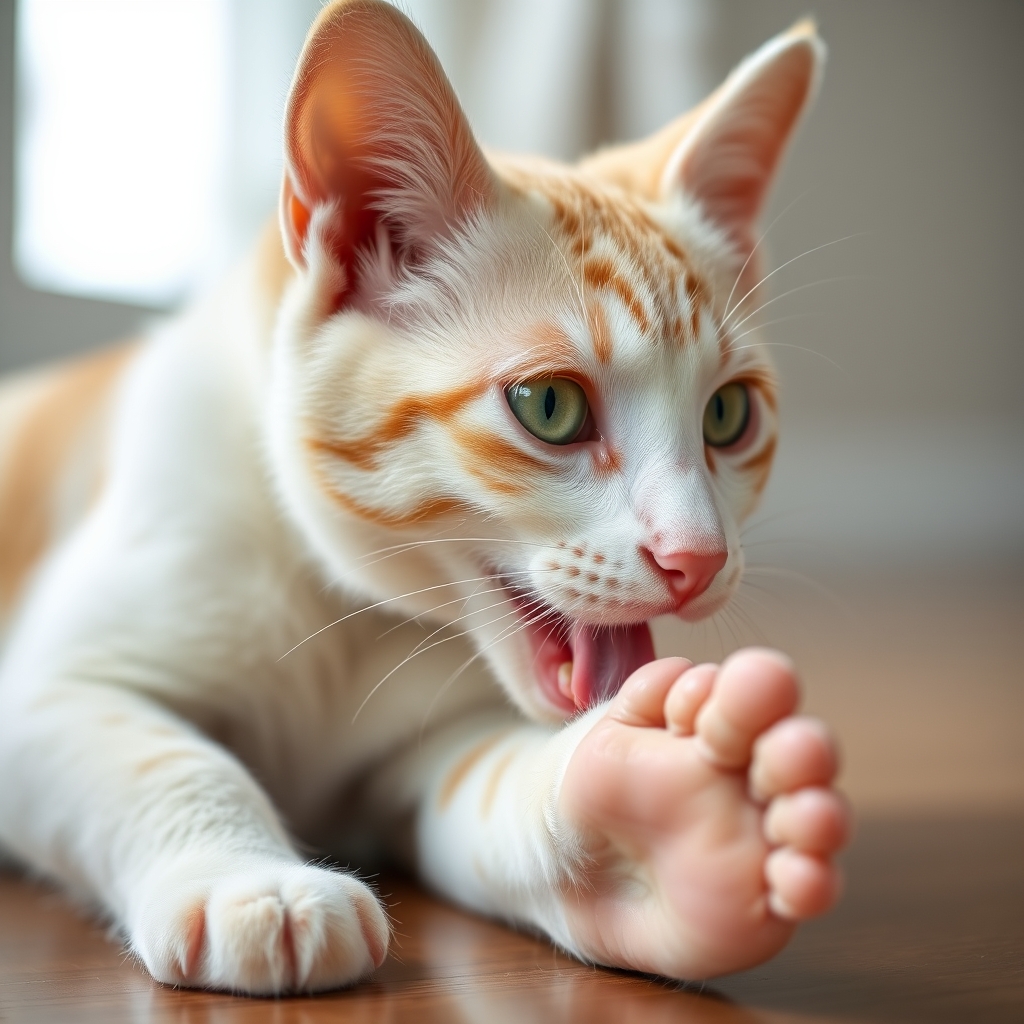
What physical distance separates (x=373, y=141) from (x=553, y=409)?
29cm

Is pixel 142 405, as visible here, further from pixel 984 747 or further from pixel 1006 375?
pixel 1006 375

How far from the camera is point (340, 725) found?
1.20 metres

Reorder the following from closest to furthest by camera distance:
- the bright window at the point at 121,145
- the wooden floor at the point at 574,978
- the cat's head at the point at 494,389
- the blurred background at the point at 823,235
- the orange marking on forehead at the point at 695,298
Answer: the wooden floor at the point at 574,978, the cat's head at the point at 494,389, the orange marking on forehead at the point at 695,298, the blurred background at the point at 823,235, the bright window at the point at 121,145

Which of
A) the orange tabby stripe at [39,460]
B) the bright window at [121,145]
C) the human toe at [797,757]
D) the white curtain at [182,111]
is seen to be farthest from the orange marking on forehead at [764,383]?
the bright window at [121,145]

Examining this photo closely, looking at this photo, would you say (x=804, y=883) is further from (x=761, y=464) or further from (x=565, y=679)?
(x=761, y=464)

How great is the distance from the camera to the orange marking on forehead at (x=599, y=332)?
3.05 feet

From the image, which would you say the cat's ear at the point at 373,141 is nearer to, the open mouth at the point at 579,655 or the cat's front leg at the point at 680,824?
the open mouth at the point at 579,655

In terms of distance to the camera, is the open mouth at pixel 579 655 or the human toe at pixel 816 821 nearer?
the human toe at pixel 816 821

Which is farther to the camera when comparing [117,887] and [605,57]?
[605,57]

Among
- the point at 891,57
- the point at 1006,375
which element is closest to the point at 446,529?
the point at 891,57

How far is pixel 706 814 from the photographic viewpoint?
0.70 m

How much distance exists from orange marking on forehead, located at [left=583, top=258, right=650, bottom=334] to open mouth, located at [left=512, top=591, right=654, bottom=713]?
241 mm

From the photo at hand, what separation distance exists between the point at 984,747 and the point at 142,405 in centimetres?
128

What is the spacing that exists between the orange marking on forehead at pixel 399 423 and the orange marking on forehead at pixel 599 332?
9cm
